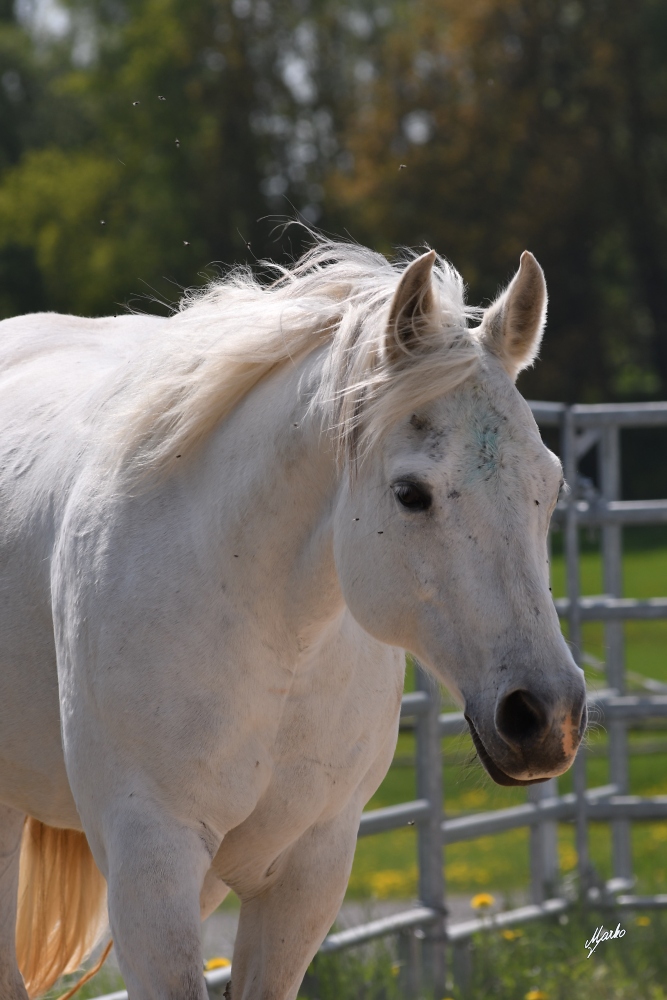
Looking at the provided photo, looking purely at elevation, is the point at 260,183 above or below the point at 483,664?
below

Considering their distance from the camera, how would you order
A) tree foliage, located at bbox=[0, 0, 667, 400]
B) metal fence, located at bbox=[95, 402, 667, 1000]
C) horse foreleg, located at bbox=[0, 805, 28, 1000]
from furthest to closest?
tree foliage, located at bbox=[0, 0, 667, 400] → metal fence, located at bbox=[95, 402, 667, 1000] → horse foreleg, located at bbox=[0, 805, 28, 1000]

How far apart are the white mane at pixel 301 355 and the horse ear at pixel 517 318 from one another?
57mm

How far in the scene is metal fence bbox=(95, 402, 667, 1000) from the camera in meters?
4.46

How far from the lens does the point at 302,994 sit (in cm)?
395

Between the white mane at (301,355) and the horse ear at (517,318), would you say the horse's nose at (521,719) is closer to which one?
the white mane at (301,355)

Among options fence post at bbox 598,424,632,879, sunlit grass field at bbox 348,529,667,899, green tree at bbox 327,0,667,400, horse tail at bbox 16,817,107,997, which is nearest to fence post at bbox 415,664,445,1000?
sunlit grass field at bbox 348,529,667,899

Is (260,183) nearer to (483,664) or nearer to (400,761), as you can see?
(400,761)

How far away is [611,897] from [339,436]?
12.0 feet

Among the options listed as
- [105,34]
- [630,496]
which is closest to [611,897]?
[630,496]

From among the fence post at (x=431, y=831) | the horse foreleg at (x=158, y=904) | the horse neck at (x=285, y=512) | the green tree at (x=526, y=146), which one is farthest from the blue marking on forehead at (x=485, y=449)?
the green tree at (x=526, y=146)

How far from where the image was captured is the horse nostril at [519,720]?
69.8 inches

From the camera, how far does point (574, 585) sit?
532 cm
